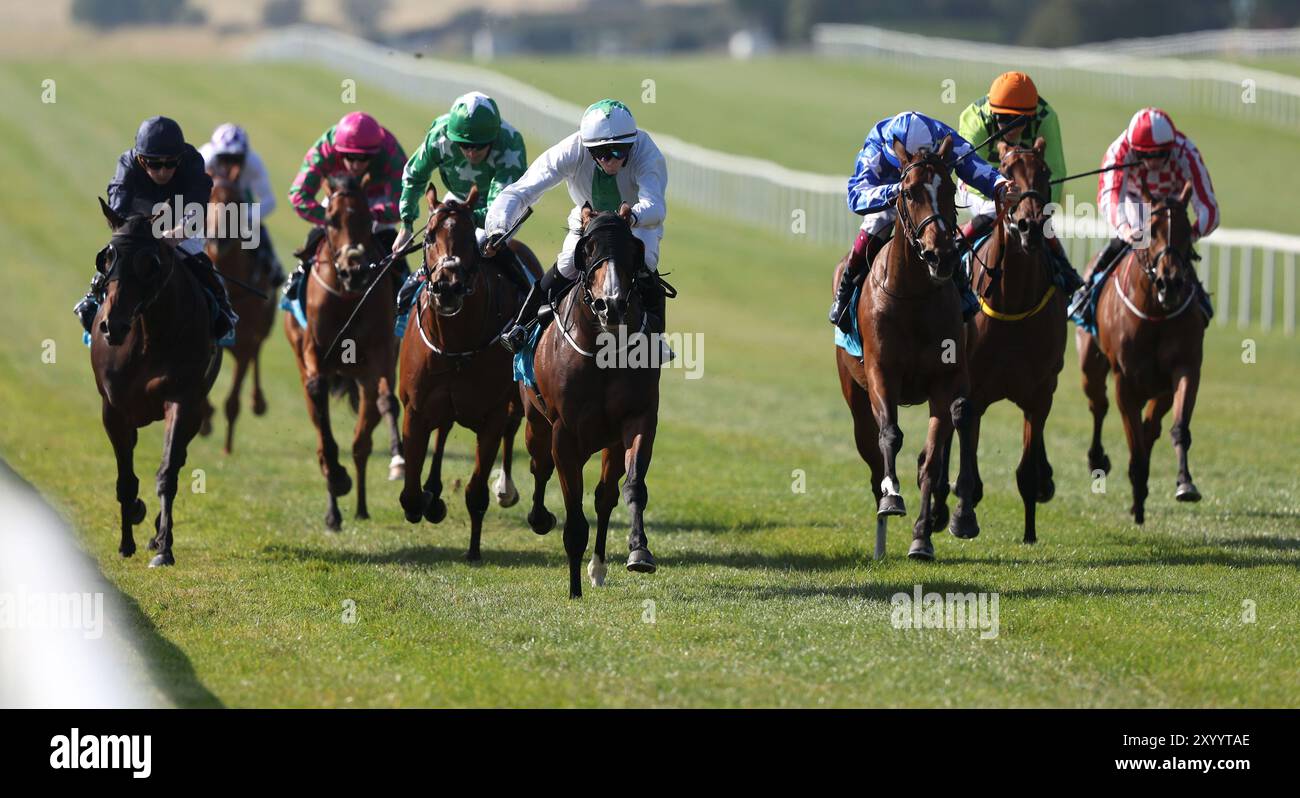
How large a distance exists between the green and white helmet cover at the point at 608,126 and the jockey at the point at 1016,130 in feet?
8.23

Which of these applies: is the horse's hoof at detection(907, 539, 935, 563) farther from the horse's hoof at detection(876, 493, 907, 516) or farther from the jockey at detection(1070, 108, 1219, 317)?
the jockey at detection(1070, 108, 1219, 317)

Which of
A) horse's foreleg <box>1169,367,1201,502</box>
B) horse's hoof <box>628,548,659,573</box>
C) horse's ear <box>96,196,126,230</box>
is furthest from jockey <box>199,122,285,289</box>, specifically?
horse's foreleg <box>1169,367,1201,502</box>

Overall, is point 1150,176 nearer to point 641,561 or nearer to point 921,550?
point 921,550

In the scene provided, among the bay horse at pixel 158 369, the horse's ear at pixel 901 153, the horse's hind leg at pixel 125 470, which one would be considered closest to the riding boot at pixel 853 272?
the horse's ear at pixel 901 153

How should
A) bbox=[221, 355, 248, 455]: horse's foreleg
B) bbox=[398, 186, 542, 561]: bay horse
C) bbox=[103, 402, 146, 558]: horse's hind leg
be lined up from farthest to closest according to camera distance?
bbox=[221, 355, 248, 455]: horse's foreleg, bbox=[103, 402, 146, 558]: horse's hind leg, bbox=[398, 186, 542, 561]: bay horse

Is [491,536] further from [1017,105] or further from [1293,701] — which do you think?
[1293,701]

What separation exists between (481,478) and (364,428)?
178 cm

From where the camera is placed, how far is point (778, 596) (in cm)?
1010

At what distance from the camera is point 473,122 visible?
38.0ft

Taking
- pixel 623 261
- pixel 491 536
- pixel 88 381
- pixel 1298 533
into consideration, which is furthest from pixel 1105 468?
pixel 88 381

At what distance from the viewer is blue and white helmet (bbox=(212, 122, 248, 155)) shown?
1594cm

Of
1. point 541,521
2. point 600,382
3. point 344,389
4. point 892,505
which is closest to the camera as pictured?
point 600,382

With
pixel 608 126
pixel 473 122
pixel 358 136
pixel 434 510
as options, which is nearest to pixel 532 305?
pixel 608 126

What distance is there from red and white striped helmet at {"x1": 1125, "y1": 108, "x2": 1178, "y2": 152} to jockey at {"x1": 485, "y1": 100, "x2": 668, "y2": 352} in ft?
11.3
